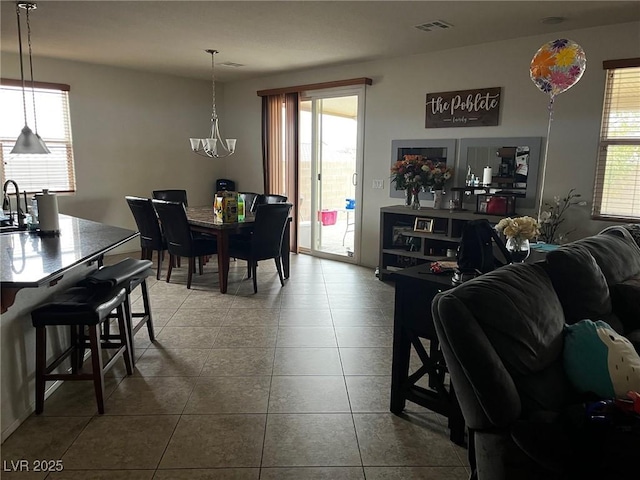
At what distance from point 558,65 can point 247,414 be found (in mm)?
3096

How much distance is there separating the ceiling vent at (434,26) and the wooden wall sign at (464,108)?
0.93 m

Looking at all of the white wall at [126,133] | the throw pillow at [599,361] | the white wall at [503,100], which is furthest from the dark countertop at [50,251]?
the white wall at [503,100]

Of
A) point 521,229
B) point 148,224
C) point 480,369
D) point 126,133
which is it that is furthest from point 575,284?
point 126,133

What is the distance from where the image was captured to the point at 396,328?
7.95 ft

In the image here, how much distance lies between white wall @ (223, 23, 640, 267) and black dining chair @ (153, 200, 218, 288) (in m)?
2.08

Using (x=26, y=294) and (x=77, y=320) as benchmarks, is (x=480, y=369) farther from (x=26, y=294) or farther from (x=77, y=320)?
(x=26, y=294)

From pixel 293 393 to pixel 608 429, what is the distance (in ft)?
5.66

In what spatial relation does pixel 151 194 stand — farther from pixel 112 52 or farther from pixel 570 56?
pixel 570 56

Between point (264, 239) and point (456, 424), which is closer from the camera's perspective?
point (456, 424)

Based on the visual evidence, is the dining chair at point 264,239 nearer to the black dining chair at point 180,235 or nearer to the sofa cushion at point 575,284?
the black dining chair at point 180,235

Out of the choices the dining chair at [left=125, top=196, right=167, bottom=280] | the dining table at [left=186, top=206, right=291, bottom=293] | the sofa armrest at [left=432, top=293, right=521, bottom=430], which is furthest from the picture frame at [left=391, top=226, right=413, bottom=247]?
the sofa armrest at [left=432, top=293, right=521, bottom=430]

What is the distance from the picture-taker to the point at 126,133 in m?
6.32

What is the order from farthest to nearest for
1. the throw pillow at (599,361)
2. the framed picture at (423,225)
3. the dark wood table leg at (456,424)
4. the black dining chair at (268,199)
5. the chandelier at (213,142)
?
1. the black dining chair at (268,199)
2. the chandelier at (213,142)
3. the framed picture at (423,225)
4. the dark wood table leg at (456,424)
5. the throw pillow at (599,361)

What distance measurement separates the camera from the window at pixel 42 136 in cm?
525
